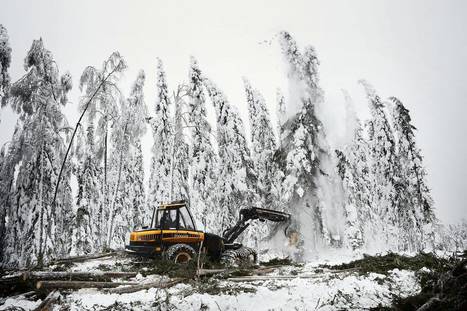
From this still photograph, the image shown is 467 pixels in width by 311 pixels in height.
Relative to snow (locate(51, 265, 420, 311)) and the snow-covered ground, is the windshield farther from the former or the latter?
snow (locate(51, 265, 420, 311))

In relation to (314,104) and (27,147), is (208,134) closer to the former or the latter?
(314,104)

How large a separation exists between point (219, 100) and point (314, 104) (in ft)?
19.8

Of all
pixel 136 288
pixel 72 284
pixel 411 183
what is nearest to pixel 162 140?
pixel 72 284

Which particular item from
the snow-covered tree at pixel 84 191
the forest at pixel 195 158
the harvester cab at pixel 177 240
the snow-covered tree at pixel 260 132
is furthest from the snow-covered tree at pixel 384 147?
the snow-covered tree at pixel 84 191

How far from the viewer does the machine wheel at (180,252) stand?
944 cm

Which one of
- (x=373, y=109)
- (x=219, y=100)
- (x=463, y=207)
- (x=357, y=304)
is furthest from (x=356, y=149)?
(x=463, y=207)

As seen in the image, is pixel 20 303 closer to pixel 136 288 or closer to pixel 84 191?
pixel 136 288

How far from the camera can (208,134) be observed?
2009 cm

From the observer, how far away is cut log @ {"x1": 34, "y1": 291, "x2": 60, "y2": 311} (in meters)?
4.70

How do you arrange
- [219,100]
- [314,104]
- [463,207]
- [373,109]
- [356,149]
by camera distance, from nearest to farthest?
1. [314,104]
2. [219,100]
3. [373,109]
4. [356,149]
5. [463,207]

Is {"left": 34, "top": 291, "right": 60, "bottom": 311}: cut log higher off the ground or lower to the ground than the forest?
lower

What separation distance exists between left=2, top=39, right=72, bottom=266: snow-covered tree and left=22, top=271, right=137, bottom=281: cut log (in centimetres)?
812

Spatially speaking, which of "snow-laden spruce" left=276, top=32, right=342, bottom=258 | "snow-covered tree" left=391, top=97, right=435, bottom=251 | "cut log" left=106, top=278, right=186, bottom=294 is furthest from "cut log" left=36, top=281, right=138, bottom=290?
"snow-covered tree" left=391, top=97, right=435, bottom=251

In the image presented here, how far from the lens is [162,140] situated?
63.9 ft
